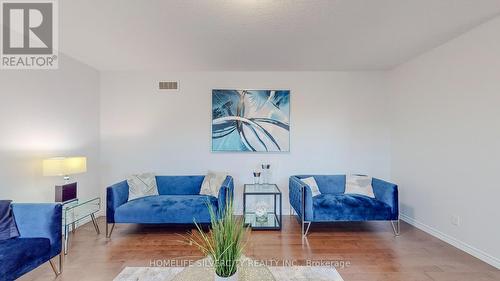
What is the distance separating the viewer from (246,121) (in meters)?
4.42

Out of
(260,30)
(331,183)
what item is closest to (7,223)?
(260,30)

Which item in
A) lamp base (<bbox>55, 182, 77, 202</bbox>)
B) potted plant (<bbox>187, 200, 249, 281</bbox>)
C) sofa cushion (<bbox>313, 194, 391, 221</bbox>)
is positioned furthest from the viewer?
sofa cushion (<bbox>313, 194, 391, 221</bbox>)

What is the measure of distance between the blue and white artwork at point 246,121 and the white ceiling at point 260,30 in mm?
593

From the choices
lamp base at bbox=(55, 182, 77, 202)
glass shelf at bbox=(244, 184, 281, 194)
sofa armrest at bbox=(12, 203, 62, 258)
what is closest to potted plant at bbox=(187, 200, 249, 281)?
sofa armrest at bbox=(12, 203, 62, 258)

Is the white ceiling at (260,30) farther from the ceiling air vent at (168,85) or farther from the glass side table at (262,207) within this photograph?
the glass side table at (262,207)

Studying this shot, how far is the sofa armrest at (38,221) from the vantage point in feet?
7.50

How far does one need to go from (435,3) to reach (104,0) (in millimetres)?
3032

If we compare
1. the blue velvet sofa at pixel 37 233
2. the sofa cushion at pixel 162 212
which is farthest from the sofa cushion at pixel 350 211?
the blue velvet sofa at pixel 37 233

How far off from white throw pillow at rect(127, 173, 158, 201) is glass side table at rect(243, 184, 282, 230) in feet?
4.88

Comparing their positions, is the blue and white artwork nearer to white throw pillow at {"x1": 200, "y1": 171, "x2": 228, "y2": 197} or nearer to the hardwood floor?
white throw pillow at {"x1": 200, "y1": 171, "x2": 228, "y2": 197}

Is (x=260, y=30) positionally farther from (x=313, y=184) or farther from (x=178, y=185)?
(x=178, y=185)

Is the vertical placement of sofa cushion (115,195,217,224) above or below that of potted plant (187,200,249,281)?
below

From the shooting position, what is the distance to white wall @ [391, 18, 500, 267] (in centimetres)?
267

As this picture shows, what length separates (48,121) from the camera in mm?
3303
